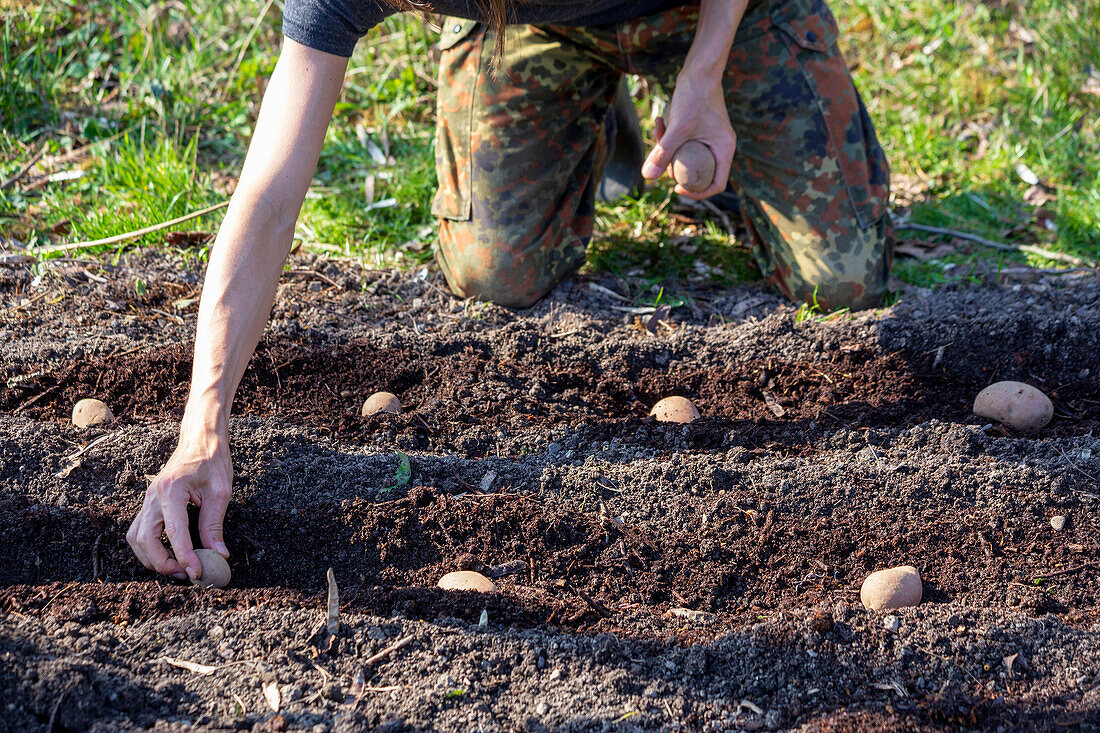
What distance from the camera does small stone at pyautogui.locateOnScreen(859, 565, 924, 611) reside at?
1912 millimetres

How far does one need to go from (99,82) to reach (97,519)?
10.3ft

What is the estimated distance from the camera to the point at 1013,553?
2.09 metres

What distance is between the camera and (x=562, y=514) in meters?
2.17

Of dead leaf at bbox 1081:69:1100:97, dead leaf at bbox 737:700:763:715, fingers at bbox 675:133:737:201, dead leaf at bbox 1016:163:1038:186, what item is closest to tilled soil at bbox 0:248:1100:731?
dead leaf at bbox 737:700:763:715

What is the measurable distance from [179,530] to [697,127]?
172 cm

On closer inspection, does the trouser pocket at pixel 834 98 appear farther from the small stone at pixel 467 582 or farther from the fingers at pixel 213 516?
the fingers at pixel 213 516

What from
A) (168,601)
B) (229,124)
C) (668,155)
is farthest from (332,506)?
(229,124)

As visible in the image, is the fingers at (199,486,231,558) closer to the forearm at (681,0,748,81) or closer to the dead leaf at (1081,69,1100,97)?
the forearm at (681,0,748,81)

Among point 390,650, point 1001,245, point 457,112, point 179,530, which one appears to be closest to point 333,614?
point 390,650

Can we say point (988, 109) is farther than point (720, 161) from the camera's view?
Yes

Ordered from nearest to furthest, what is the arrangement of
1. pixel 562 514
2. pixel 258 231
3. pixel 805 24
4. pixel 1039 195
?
pixel 258 231
pixel 562 514
pixel 805 24
pixel 1039 195

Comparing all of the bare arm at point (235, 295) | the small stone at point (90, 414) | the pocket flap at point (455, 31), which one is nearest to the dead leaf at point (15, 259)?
the small stone at point (90, 414)

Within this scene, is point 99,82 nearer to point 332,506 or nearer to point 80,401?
point 80,401

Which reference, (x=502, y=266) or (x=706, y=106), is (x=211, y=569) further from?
(x=706, y=106)
